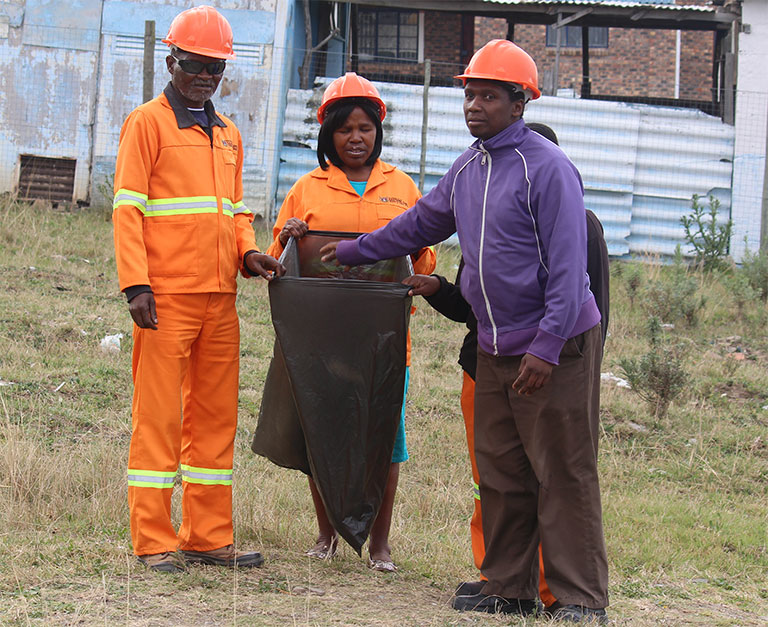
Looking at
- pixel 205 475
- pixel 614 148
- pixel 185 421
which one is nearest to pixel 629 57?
pixel 614 148

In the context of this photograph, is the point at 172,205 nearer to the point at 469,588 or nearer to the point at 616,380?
the point at 469,588

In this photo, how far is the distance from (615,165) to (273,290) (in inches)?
381

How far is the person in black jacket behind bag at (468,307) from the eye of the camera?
386 centimetres

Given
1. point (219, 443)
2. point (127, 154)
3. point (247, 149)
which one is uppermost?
point (247, 149)

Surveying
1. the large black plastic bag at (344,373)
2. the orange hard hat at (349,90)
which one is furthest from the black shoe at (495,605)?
the orange hard hat at (349,90)

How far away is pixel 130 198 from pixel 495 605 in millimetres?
2139

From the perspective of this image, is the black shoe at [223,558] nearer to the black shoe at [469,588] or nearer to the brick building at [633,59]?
the black shoe at [469,588]

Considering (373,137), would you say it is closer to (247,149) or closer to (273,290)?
(273,290)

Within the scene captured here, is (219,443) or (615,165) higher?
(615,165)

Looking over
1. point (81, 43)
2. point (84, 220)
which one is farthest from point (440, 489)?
point (81, 43)

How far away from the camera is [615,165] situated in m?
12.8

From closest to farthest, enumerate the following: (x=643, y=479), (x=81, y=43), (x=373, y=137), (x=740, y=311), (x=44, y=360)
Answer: (x=373, y=137) → (x=643, y=479) → (x=44, y=360) → (x=740, y=311) → (x=81, y=43)

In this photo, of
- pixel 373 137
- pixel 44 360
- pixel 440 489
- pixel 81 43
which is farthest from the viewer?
pixel 81 43

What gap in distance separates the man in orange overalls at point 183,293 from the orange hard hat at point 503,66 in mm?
1065
